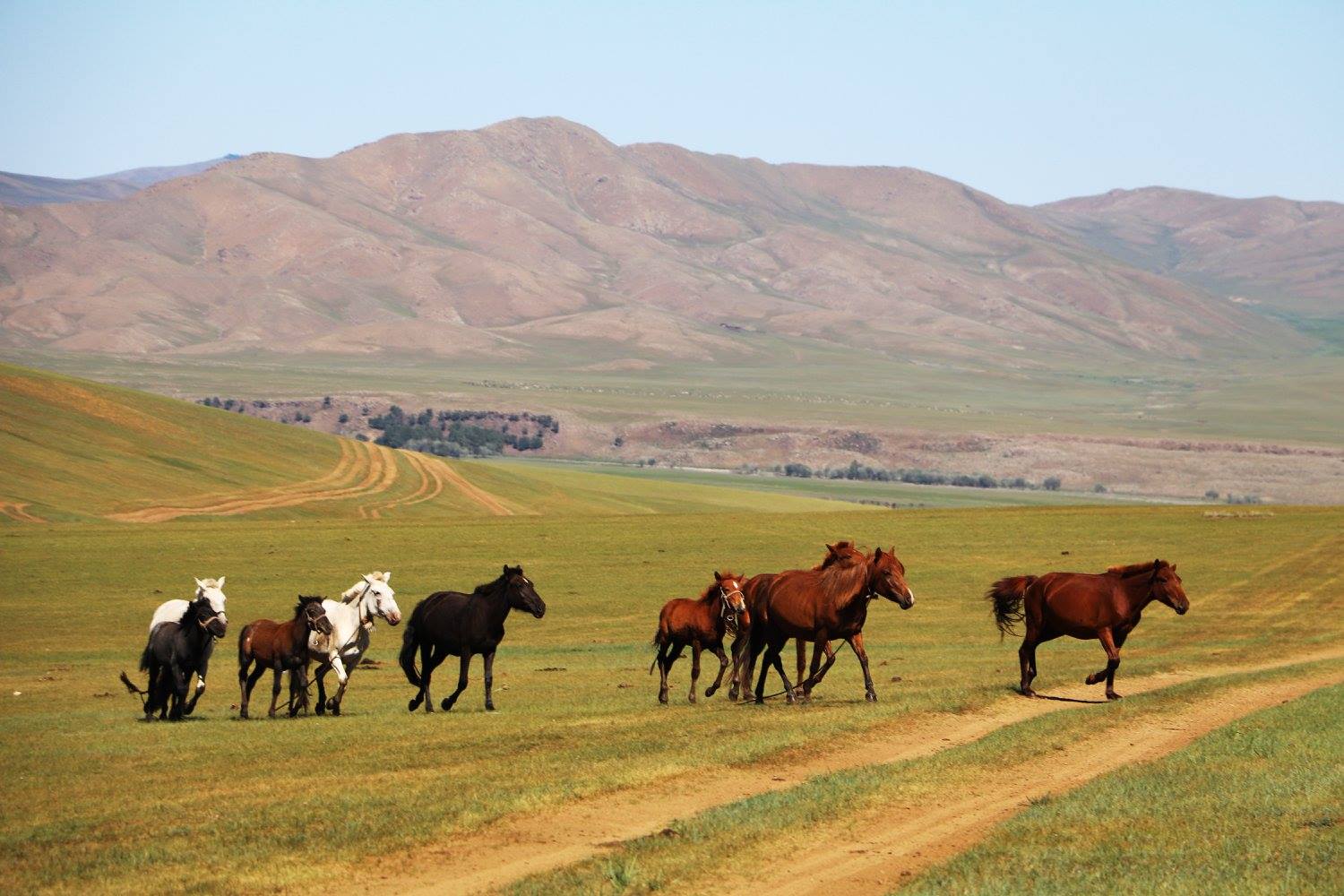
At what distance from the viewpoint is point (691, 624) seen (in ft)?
80.2

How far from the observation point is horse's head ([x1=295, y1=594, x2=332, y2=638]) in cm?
2389

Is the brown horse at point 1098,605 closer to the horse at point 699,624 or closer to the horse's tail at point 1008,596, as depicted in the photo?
the horse's tail at point 1008,596

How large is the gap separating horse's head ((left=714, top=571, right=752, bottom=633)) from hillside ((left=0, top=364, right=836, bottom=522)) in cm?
4822

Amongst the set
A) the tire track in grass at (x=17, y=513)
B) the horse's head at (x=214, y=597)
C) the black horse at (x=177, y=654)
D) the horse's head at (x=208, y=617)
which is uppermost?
the horse's head at (x=214, y=597)

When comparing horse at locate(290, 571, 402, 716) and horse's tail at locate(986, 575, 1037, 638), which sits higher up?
horse's tail at locate(986, 575, 1037, 638)

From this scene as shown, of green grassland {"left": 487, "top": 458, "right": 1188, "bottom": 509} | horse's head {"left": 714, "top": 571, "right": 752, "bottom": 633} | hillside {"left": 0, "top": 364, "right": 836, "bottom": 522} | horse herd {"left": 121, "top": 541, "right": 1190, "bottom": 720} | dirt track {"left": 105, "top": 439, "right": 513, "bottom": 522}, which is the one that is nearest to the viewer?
horse herd {"left": 121, "top": 541, "right": 1190, "bottom": 720}

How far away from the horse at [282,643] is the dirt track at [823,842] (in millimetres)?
9117

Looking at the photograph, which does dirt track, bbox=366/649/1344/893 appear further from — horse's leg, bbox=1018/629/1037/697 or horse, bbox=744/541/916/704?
horse, bbox=744/541/916/704

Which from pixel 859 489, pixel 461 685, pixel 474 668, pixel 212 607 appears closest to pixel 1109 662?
pixel 461 685

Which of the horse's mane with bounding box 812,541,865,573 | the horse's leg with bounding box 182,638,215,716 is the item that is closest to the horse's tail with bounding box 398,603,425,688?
the horse's leg with bounding box 182,638,215,716

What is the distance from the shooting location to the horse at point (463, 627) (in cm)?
2455

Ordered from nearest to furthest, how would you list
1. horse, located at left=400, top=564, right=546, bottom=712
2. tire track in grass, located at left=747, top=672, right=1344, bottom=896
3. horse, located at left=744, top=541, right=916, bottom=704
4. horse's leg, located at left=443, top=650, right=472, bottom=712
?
tire track in grass, located at left=747, top=672, right=1344, bottom=896, horse, located at left=744, top=541, right=916, bottom=704, horse's leg, located at left=443, top=650, right=472, bottom=712, horse, located at left=400, top=564, right=546, bottom=712

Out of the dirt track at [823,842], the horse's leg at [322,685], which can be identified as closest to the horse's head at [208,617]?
the horse's leg at [322,685]

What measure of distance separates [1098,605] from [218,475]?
67518mm
